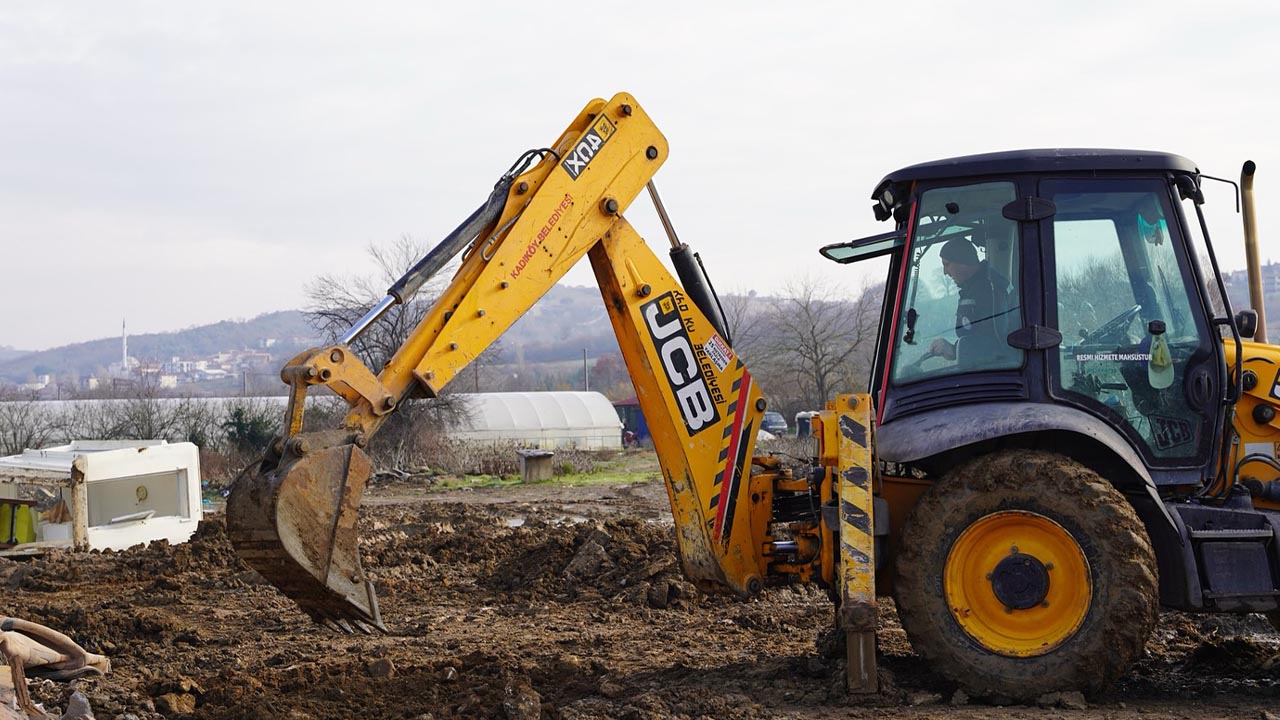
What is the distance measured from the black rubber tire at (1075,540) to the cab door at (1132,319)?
20.9 inches

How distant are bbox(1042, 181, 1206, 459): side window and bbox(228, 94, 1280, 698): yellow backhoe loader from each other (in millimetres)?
11

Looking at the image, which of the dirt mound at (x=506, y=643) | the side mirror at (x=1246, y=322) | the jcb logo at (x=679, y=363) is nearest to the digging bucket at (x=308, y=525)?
the dirt mound at (x=506, y=643)

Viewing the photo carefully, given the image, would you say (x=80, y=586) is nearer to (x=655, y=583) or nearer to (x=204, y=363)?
(x=655, y=583)

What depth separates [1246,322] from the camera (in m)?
5.71

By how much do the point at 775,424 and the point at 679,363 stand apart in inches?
1466

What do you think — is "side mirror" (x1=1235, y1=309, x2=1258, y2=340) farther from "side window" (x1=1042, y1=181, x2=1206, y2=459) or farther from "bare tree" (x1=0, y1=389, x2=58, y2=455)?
"bare tree" (x1=0, y1=389, x2=58, y2=455)

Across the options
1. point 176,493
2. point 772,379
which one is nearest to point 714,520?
point 176,493

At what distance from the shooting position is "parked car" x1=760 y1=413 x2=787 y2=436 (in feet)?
131

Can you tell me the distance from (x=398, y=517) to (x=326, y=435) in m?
11.5

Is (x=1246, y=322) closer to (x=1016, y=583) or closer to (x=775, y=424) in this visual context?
(x=1016, y=583)

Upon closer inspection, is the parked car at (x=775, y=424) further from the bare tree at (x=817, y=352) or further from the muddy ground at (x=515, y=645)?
the muddy ground at (x=515, y=645)

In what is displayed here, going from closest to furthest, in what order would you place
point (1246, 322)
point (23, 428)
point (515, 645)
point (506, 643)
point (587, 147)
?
point (1246, 322) → point (587, 147) → point (515, 645) → point (506, 643) → point (23, 428)

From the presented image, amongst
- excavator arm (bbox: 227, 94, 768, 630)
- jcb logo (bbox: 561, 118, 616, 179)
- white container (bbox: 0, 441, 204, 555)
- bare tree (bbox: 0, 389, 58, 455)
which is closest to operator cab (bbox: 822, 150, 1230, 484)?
excavator arm (bbox: 227, 94, 768, 630)

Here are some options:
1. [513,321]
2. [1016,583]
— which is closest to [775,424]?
[513,321]
